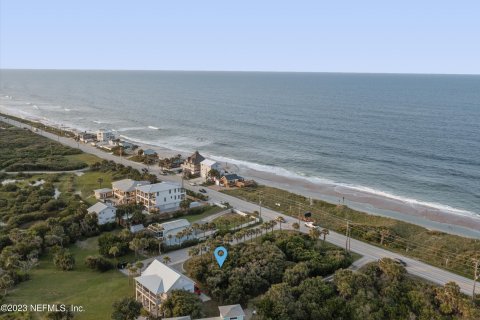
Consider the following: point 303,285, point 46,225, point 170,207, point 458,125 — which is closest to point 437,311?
point 303,285

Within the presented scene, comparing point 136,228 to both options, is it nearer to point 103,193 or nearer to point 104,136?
point 103,193

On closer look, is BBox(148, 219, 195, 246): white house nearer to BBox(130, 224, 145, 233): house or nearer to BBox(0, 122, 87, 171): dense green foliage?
BBox(130, 224, 145, 233): house

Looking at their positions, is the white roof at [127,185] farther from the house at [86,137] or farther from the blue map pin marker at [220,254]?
the house at [86,137]

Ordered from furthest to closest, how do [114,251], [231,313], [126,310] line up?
[114,251] → [126,310] → [231,313]

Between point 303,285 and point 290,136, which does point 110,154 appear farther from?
point 303,285

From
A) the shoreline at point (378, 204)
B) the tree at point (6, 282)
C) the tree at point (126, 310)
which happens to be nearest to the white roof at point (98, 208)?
the tree at point (6, 282)

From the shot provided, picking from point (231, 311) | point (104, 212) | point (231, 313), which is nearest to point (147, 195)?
point (104, 212)
